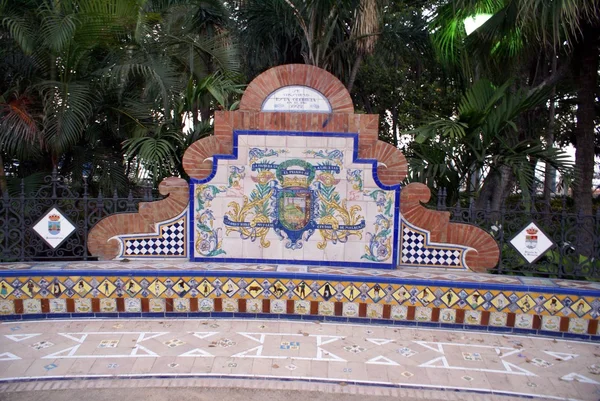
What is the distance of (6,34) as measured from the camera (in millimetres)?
7641

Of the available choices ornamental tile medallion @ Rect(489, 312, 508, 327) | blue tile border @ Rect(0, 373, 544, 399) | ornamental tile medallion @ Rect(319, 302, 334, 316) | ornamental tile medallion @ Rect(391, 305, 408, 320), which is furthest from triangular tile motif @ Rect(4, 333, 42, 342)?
ornamental tile medallion @ Rect(489, 312, 508, 327)

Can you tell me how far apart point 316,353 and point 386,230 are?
67.9 inches

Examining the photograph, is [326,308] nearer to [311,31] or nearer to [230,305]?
[230,305]

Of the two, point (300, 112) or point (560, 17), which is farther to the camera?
point (300, 112)

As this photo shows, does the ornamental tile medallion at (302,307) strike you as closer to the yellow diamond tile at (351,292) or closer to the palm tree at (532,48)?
the yellow diamond tile at (351,292)

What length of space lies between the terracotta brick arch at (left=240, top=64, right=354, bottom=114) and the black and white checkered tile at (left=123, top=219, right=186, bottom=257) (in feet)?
5.08

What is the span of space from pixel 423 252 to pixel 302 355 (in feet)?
6.44

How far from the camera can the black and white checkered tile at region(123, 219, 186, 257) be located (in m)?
6.57

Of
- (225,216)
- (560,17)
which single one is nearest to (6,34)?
(225,216)

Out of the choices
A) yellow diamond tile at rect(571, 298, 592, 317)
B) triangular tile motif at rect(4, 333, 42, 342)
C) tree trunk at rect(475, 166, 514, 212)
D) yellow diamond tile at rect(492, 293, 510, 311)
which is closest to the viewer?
triangular tile motif at rect(4, 333, 42, 342)

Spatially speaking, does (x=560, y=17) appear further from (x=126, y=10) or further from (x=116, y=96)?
(x=116, y=96)

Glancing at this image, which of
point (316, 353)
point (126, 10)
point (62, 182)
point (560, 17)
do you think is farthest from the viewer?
point (62, 182)

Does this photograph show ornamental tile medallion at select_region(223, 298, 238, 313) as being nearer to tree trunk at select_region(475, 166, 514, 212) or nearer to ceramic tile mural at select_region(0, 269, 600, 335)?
ceramic tile mural at select_region(0, 269, 600, 335)

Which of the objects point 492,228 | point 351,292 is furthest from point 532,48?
point 351,292
